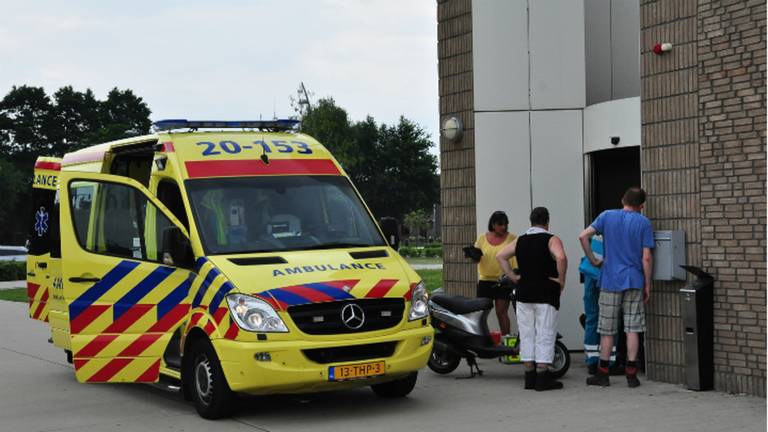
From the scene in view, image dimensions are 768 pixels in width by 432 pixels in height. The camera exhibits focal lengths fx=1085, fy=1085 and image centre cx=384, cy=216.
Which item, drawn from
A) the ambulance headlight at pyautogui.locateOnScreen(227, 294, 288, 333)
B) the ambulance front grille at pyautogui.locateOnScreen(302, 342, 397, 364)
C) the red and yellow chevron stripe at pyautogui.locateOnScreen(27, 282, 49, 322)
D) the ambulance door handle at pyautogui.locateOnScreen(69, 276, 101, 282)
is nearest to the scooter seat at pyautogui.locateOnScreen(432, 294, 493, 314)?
the ambulance front grille at pyautogui.locateOnScreen(302, 342, 397, 364)

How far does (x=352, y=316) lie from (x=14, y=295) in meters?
21.1

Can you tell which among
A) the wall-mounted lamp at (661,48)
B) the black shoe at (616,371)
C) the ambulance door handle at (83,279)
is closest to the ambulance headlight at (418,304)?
the black shoe at (616,371)

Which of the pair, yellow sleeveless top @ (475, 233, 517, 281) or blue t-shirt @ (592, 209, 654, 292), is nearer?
blue t-shirt @ (592, 209, 654, 292)

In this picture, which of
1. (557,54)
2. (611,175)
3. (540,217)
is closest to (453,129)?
(557,54)

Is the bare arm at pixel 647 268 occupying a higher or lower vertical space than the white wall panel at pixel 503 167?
lower

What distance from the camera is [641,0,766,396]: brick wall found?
30.5ft

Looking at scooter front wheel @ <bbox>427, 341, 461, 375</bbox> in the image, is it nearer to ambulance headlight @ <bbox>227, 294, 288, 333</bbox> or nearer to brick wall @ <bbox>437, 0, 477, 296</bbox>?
brick wall @ <bbox>437, 0, 477, 296</bbox>

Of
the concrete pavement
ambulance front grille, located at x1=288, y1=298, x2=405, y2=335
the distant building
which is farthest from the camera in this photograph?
the distant building

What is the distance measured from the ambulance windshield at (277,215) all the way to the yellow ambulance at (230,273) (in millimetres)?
12

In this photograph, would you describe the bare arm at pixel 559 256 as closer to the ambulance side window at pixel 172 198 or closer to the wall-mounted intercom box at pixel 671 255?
the wall-mounted intercom box at pixel 671 255

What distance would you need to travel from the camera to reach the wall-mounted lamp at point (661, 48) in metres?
10.2

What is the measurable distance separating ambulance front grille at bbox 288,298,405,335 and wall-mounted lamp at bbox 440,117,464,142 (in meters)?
4.85

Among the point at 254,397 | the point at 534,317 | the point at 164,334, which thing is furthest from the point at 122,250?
the point at 534,317

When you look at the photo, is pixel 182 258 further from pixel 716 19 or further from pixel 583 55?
pixel 583 55
